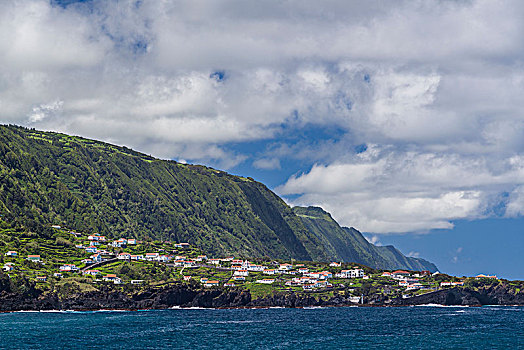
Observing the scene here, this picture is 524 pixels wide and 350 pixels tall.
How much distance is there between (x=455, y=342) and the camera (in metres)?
160

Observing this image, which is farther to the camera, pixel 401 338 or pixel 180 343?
pixel 401 338

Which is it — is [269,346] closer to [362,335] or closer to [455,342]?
[362,335]

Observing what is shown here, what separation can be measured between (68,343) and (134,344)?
16402mm

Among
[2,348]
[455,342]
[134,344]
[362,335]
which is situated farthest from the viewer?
[362,335]

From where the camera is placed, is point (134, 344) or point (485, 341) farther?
point (485, 341)

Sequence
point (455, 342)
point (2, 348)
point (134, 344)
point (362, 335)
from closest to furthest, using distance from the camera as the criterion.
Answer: point (2, 348) → point (134, 344) → point (455, 342) → point (362, 335)

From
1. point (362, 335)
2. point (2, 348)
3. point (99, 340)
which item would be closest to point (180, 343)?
point (99, 340)

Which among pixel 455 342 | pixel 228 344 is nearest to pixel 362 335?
pixel 455 342

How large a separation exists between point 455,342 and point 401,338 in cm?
1503

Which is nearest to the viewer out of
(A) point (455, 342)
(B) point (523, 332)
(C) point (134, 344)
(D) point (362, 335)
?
(C) point (134, 344)

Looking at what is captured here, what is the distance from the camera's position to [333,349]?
14800 cm

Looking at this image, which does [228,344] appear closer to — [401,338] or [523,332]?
[401,338]

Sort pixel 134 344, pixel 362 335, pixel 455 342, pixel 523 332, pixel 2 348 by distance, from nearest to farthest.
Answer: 1. pixel 2 348
2. pixel 134 344
3. pixel 455 342
4. pixel 362 335
5. pixel 523 332

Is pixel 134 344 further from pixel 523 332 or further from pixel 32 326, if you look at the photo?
pixel 523 332
